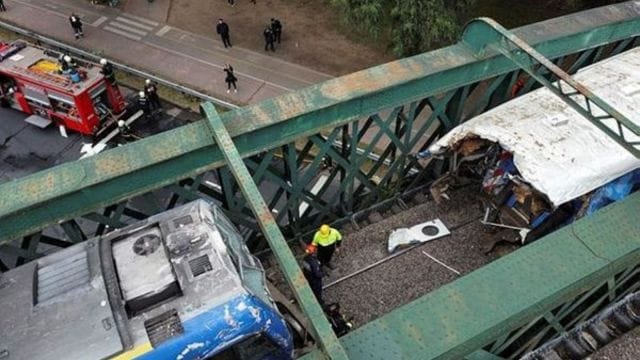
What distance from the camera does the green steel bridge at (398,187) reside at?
6184 mm

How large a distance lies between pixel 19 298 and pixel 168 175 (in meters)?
2.51

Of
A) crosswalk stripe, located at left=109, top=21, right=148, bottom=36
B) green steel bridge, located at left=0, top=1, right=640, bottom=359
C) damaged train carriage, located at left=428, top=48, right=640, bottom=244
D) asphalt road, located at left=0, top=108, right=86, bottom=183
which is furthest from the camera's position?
crosswalk stripe, located at left=109, top=21, right=148, bottom=36

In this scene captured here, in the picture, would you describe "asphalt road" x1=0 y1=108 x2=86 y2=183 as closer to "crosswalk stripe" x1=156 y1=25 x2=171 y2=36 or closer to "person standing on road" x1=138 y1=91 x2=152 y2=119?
"person standing on road" x1=138 y1=91 x2=152 y2=119

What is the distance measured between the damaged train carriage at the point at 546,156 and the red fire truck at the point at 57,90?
45.2ft

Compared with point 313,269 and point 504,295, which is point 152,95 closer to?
point 313,269

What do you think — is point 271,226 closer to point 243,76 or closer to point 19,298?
point 19,298

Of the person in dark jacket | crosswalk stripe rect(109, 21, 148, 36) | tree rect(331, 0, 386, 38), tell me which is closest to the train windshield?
the person in dark jacket

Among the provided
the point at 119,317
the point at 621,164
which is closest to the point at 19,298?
the point at 119,317

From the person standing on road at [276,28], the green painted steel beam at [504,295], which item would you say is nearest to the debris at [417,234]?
the green painted steel beam at [504,295]

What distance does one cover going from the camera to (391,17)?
19.5m

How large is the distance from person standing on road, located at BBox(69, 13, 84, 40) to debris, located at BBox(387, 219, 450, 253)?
2012 cm

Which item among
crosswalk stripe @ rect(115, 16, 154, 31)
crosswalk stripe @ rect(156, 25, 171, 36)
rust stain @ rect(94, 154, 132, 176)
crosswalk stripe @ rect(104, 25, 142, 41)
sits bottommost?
crosswalk stripe @ rect(104, 25, 142, 41)

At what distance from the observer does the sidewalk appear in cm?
2370

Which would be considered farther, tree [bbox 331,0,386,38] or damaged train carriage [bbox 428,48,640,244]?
tree [bbox 331,0,386,38]
